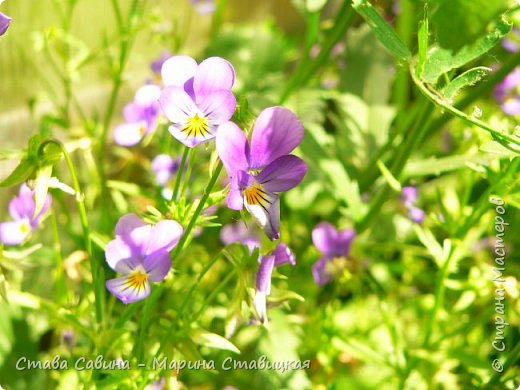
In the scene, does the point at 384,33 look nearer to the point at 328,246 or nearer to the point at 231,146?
the point at 231,146

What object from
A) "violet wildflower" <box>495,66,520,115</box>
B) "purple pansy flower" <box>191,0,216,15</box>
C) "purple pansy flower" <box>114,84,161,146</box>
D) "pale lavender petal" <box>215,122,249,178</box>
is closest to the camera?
"pale lavender petal" <box>215,122,249,178</box>

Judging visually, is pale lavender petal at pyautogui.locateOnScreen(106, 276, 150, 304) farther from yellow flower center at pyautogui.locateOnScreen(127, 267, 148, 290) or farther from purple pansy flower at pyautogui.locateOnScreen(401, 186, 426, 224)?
purple pansy flower at pyautogui.locateOnScreen(401, 186, 426, 224)

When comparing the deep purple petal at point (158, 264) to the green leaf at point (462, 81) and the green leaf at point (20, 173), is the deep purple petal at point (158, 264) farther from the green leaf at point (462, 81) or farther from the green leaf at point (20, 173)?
the green leaf at point (462, 81)

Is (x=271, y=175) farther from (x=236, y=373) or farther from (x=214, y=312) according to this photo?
(x=236, y=373)

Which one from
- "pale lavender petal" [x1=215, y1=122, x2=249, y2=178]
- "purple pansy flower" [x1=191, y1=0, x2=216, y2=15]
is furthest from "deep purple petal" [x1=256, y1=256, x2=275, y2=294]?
"purple pansy flower" [x1=191, y1=0, x2=216, y2=15]

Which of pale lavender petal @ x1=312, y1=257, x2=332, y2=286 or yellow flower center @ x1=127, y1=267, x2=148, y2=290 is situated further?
pale lavender petal @ x1=312, y1=257, x2=332, y2=286

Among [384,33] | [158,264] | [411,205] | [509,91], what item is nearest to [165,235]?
[158,264]

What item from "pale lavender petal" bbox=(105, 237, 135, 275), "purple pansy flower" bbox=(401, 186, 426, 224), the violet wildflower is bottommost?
"purple pansy flower" bbox=(401, 186, 426, 224)
